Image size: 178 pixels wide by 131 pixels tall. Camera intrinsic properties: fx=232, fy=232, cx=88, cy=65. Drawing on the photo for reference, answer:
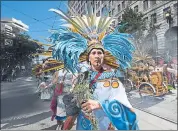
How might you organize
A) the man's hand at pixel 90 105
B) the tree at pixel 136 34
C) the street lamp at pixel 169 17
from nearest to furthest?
the man's hand at pixel 90 105
the tree at pixel 136 34
the street lamp at pixel 169 17

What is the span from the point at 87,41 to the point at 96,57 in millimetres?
207

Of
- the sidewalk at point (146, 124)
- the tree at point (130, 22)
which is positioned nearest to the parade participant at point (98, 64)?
the tree at point (130, 22)

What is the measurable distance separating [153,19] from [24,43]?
1178 centimetres

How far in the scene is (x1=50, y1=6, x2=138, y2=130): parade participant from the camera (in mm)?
1885

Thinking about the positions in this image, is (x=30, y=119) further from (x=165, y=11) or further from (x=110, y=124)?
(x=165, y=11)

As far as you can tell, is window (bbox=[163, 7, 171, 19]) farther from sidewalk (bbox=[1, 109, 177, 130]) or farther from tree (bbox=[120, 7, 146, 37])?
sidewalk (bbox=[1, 109, 177, 130])

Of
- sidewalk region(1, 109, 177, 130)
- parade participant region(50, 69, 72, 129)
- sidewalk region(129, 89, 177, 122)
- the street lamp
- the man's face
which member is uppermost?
the street lamp

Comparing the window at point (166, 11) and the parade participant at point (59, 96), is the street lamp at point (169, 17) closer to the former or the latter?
the window at point (166, 11)

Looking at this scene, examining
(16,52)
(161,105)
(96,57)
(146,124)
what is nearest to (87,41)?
(96,57)

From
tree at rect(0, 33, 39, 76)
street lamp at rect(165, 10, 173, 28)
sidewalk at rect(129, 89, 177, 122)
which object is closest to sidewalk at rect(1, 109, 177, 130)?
sidewalk at rect(129, 89, 177, 122)

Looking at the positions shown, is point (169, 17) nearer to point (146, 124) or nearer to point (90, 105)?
point (146, 124)

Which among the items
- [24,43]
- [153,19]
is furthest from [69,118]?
[153,19]

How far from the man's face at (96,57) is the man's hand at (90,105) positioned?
0.41 m

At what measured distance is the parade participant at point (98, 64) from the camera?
1.88 meters
